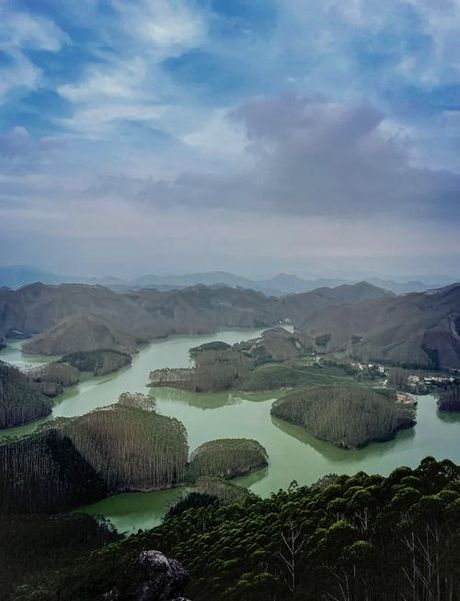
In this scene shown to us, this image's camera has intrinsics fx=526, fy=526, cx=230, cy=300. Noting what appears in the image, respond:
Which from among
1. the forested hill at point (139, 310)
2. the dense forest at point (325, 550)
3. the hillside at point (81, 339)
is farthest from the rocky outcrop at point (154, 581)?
the forested hill at point (139, 310)

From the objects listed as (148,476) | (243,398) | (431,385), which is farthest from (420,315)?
(148,476)

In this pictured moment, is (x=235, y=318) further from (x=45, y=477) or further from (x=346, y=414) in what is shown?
(x=45, y=477)

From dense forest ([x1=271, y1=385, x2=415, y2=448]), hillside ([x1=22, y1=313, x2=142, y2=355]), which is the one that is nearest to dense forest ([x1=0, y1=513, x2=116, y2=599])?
dense forest ([x1=271, y1=385, x2=415, y2=448])

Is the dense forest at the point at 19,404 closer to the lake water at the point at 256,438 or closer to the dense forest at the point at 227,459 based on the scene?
the lake water at the point at 256,438

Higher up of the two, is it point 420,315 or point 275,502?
point 420,315

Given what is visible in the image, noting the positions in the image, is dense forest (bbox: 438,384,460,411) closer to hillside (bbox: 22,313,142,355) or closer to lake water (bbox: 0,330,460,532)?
lake water (bbox: 0,330,460,532)

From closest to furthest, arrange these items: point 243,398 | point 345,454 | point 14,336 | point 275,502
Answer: point 275,502, point 345,454, point 243,398, point 14,336

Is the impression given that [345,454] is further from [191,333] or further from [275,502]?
[191,333]
